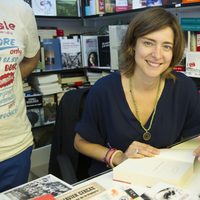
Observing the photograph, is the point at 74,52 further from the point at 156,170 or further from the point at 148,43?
the point at 156,170

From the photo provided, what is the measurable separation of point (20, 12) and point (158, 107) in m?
0.72

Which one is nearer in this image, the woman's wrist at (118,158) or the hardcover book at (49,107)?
the woman's wrist at (118,158)

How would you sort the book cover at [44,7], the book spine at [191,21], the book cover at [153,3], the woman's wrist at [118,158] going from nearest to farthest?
the woman's wrist at [118,158] → the book spine at [191,21] → the book cover at [153,3] → the book cover at [44,7]

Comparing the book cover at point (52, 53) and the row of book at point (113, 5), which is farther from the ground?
the row of book at point (113, 5)

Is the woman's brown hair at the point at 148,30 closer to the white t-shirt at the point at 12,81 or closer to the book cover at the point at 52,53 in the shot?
the white t-shirt at the point at 12,81

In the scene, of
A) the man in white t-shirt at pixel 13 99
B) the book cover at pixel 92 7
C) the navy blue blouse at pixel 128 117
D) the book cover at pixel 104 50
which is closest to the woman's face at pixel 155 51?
the navy blue blouse at pixel 128 117

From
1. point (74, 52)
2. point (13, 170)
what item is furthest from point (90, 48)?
point (13, 170)

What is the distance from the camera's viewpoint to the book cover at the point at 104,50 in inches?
107

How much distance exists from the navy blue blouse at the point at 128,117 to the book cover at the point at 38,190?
0.42 metres

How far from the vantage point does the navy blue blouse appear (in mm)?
1327

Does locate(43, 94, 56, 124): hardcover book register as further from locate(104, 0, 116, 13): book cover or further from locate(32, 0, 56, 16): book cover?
locate(104, 0, 116, 13): book cover

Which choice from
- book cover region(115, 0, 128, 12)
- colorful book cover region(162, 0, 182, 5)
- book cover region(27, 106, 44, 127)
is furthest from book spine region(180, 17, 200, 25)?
book cover region(27, 106, 44, 127)

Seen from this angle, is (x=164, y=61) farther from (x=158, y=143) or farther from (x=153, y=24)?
(x=158, y=143)

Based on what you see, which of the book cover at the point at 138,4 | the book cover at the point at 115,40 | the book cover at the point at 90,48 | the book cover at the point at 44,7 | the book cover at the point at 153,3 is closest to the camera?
the book cover at the point at 153,3
